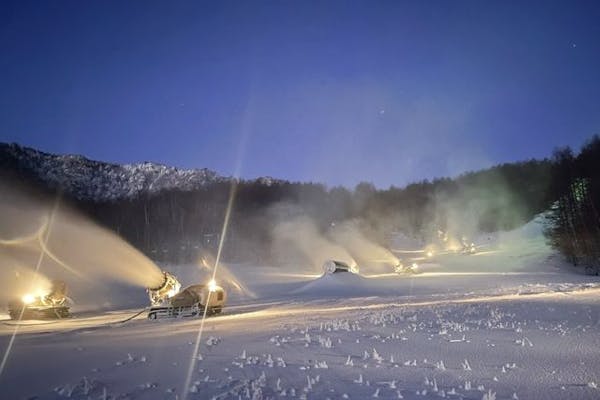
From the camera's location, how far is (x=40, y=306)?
3372cm

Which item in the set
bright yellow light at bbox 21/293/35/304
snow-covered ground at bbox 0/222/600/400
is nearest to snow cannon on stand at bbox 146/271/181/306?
bright yellow light at bbox 21/293/35/304

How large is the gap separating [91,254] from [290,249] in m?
44.6

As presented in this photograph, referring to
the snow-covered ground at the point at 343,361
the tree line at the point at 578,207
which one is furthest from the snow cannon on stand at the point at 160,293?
the tree line at the point at 578,207

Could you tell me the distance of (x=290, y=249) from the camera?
4186 inches

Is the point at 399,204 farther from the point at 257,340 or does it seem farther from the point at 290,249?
the point at 257,340

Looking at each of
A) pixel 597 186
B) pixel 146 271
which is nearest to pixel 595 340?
pixel 146 271

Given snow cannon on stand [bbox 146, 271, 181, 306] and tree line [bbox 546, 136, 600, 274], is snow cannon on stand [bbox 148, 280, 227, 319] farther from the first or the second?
tree line [bbox 546, 136, 600, 274]

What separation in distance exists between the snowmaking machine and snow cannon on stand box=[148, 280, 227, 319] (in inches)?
414

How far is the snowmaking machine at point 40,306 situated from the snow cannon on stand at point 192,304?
414 inches

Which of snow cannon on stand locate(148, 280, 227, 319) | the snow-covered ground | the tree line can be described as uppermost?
the tree line

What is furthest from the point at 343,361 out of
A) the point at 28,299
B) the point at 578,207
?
the point at 578,207

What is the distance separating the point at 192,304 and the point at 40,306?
534 inches

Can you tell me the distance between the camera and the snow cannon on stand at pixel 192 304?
2784 centimetres

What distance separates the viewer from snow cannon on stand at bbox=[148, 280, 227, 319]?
91.4ft
